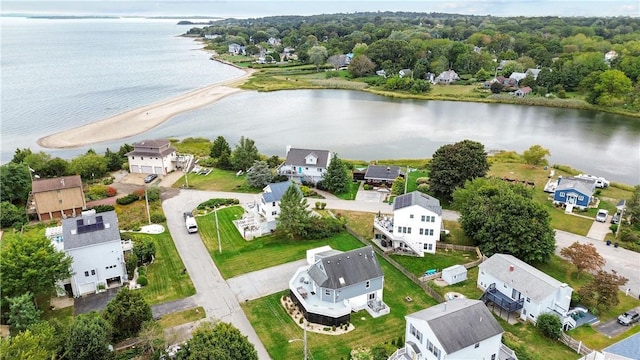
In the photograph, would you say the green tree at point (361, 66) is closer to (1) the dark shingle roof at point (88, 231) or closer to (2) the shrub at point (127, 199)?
(2) the shrub at point (127, 199)

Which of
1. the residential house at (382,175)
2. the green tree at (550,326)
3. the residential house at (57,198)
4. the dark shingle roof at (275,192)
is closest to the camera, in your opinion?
the green tree at (550,326)

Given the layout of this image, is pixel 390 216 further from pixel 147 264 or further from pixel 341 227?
pixel 147 264

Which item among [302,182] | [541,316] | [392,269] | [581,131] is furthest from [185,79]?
[541,316]

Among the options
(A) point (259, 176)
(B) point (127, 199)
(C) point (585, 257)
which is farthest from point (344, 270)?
(B) point (127, 199)

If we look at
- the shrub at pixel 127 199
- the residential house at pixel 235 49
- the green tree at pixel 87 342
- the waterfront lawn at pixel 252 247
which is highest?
the residential house at pixel 235 49

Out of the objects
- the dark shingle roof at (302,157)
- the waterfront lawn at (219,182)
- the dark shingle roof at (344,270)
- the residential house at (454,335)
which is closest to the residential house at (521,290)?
the residential house at (454,335)

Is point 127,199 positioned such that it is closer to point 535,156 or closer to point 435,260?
point 435,260

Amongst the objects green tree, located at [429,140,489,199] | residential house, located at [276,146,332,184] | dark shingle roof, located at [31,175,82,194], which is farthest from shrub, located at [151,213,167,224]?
green tree, located at [429,140,489,199]
